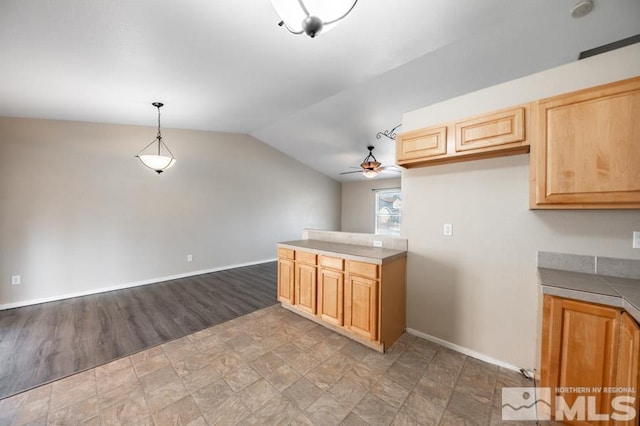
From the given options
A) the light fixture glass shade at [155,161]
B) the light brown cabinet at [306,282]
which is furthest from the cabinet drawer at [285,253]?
the light fixture glass shade at [155,161]

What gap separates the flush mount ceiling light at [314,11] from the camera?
1.11 metres

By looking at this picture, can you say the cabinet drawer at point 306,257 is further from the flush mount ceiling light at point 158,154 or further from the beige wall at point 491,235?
the flush mount ceiling light at point 158,154

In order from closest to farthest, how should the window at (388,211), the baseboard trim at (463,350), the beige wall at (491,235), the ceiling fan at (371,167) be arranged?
the beige wall at (491,235)
the baseboard trim at (463,350)
the ceiling fan at (371,167)
the window at (388,211)

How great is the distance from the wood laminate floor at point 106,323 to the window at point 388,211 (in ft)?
16.1

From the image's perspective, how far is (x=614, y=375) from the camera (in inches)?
50.6

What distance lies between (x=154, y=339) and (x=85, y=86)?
115 inches

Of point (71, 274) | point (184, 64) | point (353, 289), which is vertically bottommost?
point (71, 274)

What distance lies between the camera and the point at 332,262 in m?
2.63

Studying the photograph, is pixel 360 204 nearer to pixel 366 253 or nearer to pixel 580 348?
pixel 366 253

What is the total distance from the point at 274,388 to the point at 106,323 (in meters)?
2.48

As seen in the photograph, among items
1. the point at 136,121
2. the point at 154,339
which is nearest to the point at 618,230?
the point at 154,339

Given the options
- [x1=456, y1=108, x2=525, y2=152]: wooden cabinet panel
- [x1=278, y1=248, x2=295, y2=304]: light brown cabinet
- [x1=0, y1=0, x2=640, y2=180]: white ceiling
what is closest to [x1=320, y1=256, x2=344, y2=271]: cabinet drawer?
[x1=278, y1=248, x2=295, y2=304]: light brown cabinet

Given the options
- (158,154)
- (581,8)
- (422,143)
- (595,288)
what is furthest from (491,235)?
(158,154)

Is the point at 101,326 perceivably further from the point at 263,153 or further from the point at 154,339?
the point at 263,153
